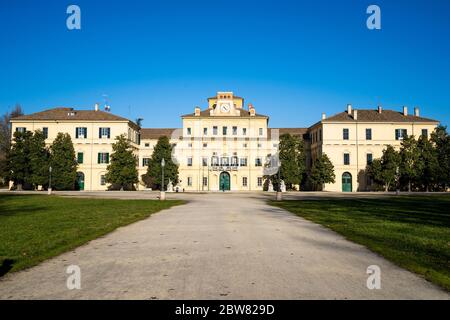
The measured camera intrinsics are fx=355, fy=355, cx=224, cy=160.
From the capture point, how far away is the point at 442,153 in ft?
172

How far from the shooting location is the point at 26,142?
2061 inches

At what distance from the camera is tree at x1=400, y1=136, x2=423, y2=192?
5050 cm

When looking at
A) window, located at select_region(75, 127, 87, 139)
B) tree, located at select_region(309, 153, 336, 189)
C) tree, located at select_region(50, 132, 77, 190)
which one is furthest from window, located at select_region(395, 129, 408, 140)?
tree, located at select_region(50, 132, 77, 190)

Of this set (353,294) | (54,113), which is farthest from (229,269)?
(54,113)

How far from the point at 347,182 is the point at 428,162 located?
11582mm

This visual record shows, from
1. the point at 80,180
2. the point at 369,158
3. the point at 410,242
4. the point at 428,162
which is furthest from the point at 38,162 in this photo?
the point at 428,162

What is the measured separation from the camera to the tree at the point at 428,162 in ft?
165

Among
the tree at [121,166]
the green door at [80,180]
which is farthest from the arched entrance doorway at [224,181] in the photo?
the green door at [80,180]

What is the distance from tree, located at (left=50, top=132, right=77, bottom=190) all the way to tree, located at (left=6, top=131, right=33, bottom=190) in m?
3.38

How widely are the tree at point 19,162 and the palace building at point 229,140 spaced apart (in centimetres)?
Answer: 477

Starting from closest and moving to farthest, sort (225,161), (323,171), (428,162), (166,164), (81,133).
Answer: (428,162) < (323,171) < (166,164) < (81,133) < (225,161)

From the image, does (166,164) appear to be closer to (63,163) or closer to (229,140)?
(229,140)
